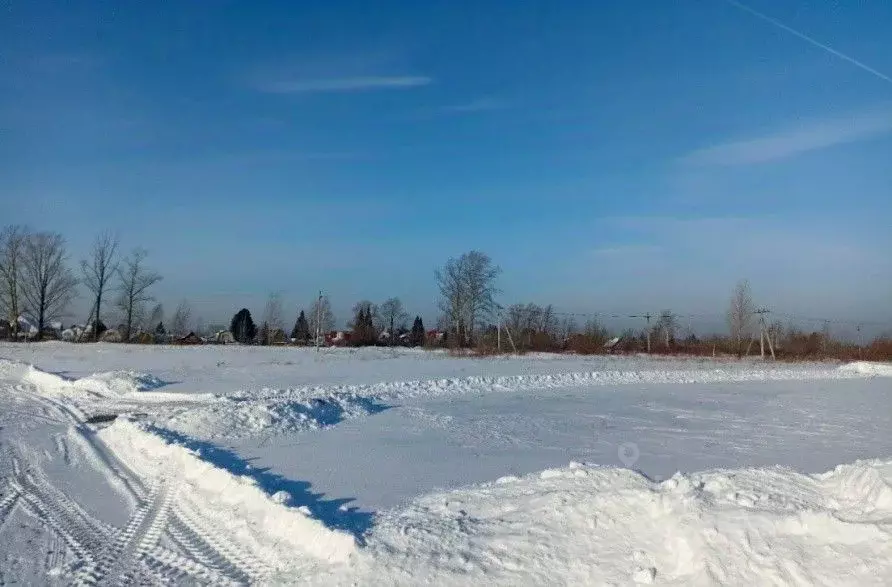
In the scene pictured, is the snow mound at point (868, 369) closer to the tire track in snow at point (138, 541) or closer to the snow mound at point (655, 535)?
the snow mound at point (655, 535)

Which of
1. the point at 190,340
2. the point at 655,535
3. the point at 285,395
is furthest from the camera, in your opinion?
the point at 190,340

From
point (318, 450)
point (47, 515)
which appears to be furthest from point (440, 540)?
point (318, 450)

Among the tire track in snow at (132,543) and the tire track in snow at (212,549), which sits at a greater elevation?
the tire track in snow at (212,549)

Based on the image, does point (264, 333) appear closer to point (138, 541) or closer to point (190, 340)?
point (190, 340)

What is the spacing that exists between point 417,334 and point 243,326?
16.9 m

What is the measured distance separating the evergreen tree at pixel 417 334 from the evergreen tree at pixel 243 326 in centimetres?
1554

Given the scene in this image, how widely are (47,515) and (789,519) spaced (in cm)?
738

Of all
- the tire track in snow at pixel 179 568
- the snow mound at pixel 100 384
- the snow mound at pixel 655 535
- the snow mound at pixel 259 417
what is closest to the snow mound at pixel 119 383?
the snow mound at pixel 100 384

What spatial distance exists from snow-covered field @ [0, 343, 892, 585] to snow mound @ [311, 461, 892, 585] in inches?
0.7

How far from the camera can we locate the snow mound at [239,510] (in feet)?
20.4

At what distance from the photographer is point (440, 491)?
8438 millimetres

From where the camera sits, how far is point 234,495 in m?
8.23

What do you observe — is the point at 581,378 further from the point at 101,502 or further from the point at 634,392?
the point at 101,502

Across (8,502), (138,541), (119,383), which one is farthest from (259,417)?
(119,383)
